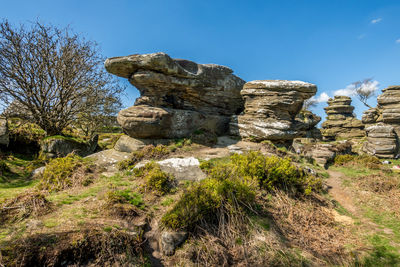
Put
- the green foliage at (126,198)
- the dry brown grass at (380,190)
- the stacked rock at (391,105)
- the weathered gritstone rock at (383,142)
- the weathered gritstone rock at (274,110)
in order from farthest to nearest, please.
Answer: the stacked rock at (391,105), the weathered gritstone rock at (383,142), the weathered gritstone rock at (274,110), the dry brown grass at (380,190), the green foliage at (126,198)

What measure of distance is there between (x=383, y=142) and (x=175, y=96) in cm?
2127

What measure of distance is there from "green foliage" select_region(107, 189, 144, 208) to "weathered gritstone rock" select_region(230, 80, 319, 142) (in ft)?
31.1

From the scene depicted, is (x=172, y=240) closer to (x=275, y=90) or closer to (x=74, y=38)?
(x=275, y=90)

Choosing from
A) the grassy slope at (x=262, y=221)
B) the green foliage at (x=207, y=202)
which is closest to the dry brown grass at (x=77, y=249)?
the grassy slope at (x=262, y=221)

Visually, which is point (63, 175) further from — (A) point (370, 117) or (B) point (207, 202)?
(A) point (370, 117)

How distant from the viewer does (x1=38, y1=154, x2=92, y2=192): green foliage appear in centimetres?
750

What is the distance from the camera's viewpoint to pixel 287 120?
1379 centimetres

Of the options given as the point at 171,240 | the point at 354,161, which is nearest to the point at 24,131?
the point at 171,240

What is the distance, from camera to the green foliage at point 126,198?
5.80 m

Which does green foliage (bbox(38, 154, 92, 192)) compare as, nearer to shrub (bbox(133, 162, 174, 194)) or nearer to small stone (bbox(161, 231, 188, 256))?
shrub (bbox(133, 162, 174, 194))

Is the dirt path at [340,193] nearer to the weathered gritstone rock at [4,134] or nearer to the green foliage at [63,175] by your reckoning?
the green foliage at [63,175]

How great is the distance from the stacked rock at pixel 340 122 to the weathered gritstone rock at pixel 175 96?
99.5 ft

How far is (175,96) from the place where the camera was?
536 inches

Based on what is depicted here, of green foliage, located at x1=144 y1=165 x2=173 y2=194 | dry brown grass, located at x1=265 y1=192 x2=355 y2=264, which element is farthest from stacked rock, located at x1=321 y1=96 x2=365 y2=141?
green foliage, located at x1=144 y1=165 x2=173 y2=194
